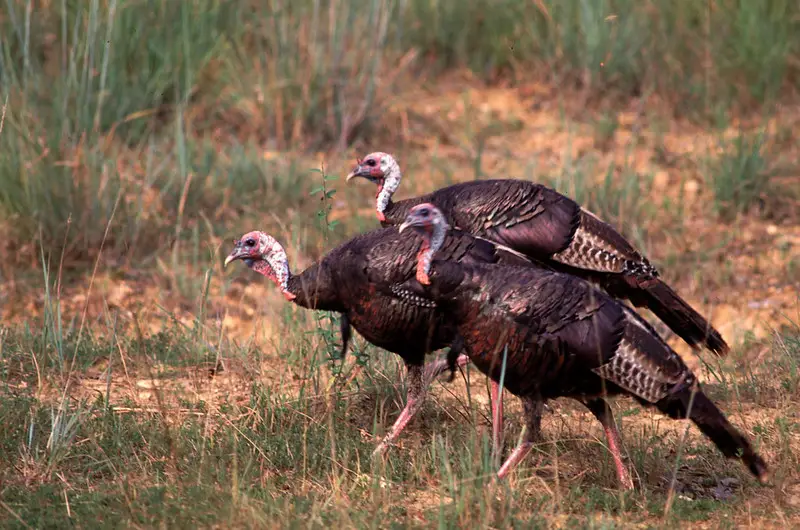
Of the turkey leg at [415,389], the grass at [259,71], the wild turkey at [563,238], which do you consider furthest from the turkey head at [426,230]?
the grass at [259,71]

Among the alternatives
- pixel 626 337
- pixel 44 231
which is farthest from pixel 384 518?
pixel 44 231

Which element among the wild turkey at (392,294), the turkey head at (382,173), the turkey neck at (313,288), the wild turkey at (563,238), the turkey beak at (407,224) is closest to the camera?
the turkey beak at (407,224)

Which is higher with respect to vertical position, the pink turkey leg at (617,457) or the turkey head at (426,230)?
the turkey head at (426,230)

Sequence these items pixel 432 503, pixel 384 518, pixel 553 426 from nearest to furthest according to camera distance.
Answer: pixel 384 518 < pixel 432 503 < pixel 553 426

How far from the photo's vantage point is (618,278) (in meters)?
4.87

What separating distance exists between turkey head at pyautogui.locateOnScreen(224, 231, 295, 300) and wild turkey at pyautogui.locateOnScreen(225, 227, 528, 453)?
4.9 inches

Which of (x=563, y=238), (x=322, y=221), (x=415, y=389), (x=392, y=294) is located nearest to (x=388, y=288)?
(x=392, y=294)

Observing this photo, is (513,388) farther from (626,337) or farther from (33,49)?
(33,49)

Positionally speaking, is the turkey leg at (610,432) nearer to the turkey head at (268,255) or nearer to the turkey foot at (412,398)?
the turkey foot at (412,398)

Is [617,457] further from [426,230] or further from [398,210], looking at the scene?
[398,210]

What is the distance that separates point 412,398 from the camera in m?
4.35

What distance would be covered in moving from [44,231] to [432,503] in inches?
136

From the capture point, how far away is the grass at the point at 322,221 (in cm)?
382

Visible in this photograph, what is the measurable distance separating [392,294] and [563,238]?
961 mm
